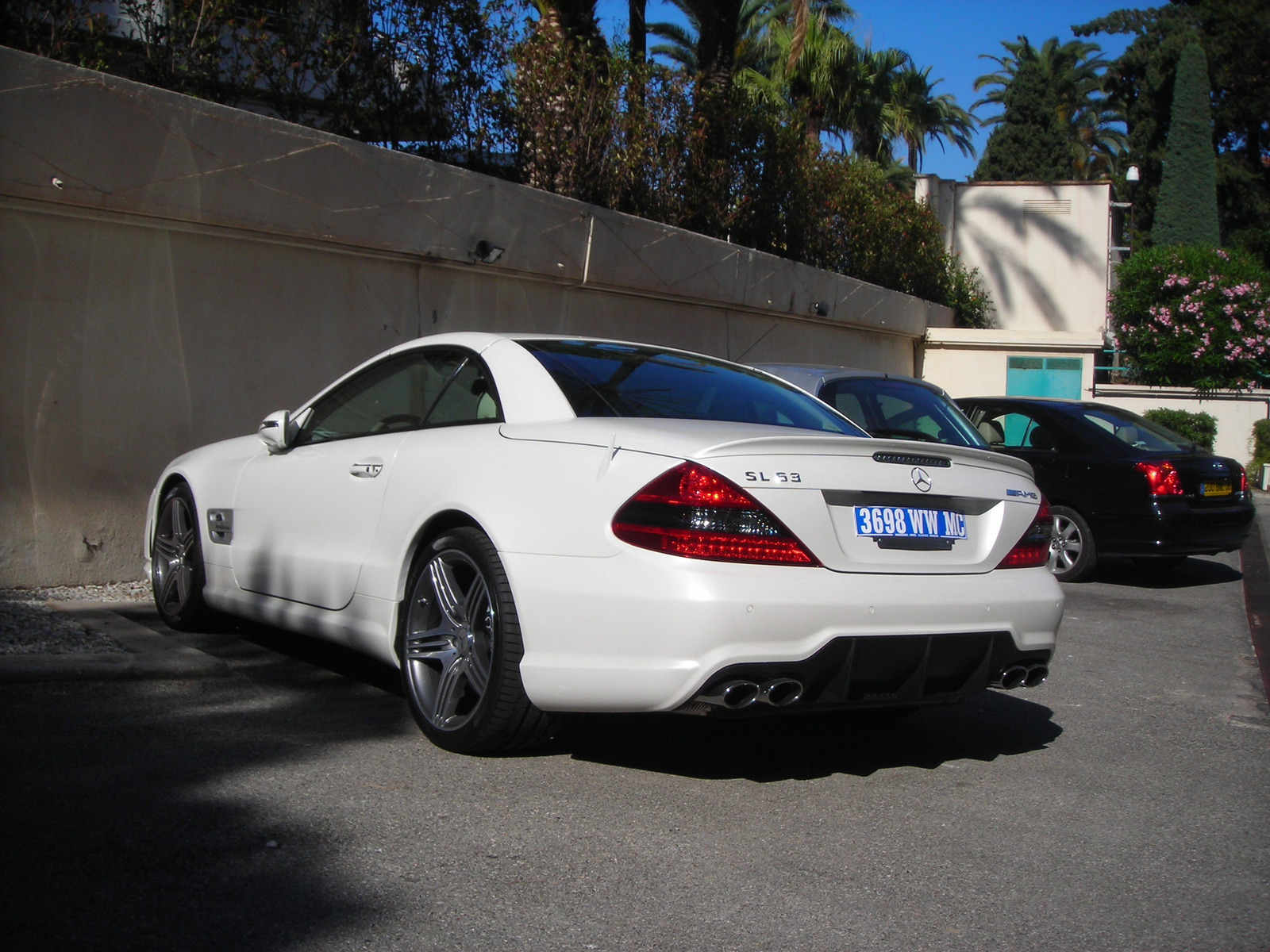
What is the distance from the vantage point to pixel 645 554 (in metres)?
3.51

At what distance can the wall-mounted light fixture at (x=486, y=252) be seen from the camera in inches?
364

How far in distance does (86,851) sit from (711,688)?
1670 mm

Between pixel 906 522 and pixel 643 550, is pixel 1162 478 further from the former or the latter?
pixel 643 550

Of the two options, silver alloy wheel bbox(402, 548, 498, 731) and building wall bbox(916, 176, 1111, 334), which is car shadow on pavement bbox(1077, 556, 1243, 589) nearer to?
silver alloy wheel bbox(402, 548, 498, 731)

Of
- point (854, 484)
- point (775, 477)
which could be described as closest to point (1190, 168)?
point (854, 484)

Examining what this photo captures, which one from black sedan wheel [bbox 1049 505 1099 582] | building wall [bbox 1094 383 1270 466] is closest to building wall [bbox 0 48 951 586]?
black sedan wheel [bbox 1049 505 1099 582]

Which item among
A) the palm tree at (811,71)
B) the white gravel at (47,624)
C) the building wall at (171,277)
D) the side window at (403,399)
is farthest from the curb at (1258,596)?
the palm tree at (811,71)

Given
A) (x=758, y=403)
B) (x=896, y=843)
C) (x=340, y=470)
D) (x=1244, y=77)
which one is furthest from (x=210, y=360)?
(x=1244, y=77)

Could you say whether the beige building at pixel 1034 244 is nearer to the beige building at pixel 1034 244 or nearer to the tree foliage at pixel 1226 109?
the beige building at pixel 1034 244

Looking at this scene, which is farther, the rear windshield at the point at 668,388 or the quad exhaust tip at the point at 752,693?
the rear windshield at the point at 668,388

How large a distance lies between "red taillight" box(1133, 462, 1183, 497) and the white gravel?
23.7ft

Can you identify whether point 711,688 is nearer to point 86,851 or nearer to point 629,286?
point 86,851

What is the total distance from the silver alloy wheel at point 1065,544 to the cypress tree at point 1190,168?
3513cm

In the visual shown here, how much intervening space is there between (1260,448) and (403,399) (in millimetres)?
23616
